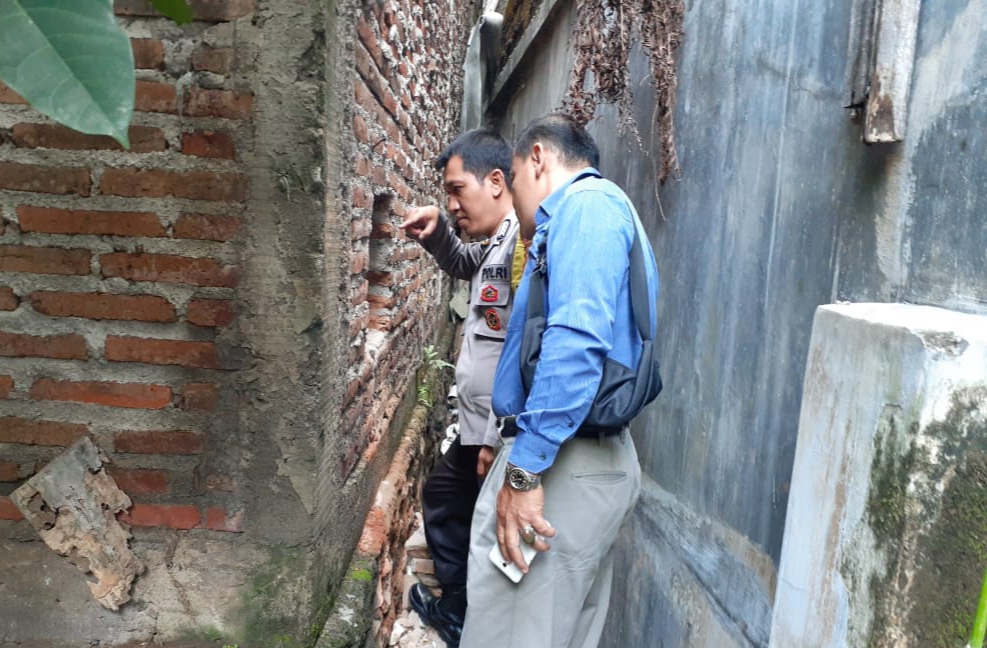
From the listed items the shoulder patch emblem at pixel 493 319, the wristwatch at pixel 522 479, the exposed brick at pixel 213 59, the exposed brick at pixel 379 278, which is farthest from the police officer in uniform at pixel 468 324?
the exposed brick at pixel 213 59

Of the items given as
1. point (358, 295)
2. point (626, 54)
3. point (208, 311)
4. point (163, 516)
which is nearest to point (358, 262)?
point (358, 295)

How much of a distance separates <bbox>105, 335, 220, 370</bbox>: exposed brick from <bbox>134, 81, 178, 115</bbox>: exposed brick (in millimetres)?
561

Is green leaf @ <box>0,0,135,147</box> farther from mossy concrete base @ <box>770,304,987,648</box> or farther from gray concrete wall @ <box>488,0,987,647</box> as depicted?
gray concrete wall @ <box>488,0,987,647</box>

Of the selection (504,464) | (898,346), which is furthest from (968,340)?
(504,464)

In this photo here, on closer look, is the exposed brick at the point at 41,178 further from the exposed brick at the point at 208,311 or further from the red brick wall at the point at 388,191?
the red brick wall at the point at 388,191

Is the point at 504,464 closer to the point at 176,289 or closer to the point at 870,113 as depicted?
the point at 176,289

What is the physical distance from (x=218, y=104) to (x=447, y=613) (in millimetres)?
2289

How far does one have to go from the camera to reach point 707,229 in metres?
2.21

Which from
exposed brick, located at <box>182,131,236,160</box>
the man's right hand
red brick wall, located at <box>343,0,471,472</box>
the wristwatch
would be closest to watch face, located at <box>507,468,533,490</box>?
the wristwatch

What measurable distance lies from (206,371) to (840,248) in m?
1.54

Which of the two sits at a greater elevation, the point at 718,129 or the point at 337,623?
the point at 718,129

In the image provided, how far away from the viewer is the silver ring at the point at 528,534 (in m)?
1.72

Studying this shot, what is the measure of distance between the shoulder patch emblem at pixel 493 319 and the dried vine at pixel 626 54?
0.85 m

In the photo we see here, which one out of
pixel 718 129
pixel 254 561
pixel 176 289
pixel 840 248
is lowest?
pixel 254 561
